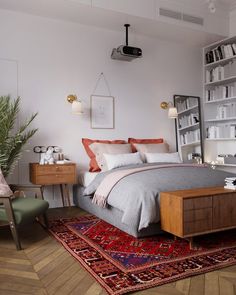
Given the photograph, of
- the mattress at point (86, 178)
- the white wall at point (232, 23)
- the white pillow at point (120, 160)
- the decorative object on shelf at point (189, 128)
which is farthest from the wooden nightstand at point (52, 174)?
the white wall at point (232, 23)

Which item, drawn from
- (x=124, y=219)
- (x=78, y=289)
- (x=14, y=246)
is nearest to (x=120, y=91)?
(x=124, y=219)

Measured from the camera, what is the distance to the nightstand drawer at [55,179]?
426cm

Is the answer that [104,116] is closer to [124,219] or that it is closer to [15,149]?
[15,149]

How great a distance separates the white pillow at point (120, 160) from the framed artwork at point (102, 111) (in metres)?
0.82

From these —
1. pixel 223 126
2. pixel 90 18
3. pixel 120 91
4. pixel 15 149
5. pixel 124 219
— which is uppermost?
pixel 90 18

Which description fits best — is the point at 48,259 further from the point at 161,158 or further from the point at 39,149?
the point at 161,158

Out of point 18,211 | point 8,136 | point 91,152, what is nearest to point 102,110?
point 91,152

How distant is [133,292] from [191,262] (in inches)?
27.7

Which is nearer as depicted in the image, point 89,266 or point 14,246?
point 89,266

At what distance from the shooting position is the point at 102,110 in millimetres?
5176

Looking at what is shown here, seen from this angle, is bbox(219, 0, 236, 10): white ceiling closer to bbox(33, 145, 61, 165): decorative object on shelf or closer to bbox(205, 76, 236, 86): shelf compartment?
bbox(205, 76, 236, 86): shelf compartment

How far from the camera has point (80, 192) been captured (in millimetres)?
4633

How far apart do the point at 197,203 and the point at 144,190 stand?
1.72 feet

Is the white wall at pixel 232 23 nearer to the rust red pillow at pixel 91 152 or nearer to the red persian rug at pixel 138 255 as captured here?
the rust red pillow at pixel 91 152
